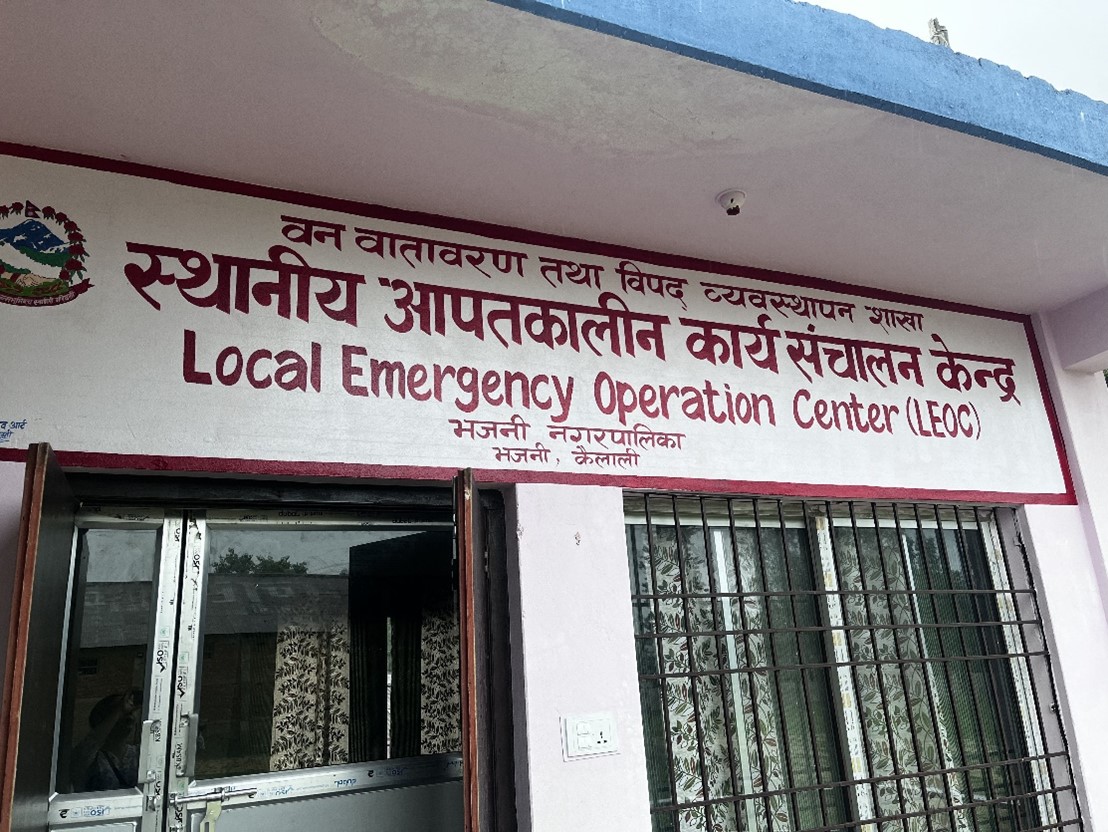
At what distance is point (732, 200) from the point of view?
3.11 meters

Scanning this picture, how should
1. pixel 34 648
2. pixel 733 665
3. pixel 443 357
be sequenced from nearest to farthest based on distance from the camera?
pixel 34 648 < pixel 443 357 < pixel 733 665

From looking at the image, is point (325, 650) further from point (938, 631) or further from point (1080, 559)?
point (1080, 559)

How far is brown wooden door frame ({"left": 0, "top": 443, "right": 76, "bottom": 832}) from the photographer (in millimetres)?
1896

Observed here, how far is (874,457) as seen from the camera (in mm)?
3666

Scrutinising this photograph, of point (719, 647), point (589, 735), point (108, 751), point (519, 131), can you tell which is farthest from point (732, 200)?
point (108, 751)

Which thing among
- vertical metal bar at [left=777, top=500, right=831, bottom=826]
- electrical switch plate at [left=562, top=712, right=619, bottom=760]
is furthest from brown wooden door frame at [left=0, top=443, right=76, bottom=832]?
vertical metal bar at [left=777, top=500, right=831, bottom=826]

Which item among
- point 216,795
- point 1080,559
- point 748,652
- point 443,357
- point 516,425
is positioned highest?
point 443,357

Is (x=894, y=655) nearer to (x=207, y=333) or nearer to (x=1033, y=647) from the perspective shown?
(x=1033, y=647)

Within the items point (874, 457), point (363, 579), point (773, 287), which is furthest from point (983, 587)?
point (363, 579)

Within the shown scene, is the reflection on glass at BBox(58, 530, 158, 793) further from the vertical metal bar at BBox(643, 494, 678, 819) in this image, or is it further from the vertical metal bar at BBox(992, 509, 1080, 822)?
the vertical metal bar at BBox(992, 509, 1080, 822)

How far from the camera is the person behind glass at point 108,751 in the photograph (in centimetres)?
254

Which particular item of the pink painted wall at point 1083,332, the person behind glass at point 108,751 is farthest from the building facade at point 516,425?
the pink painted wall at point 1083,332

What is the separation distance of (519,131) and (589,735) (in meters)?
1.95

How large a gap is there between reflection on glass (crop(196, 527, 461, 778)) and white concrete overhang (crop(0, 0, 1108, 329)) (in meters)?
1.27
